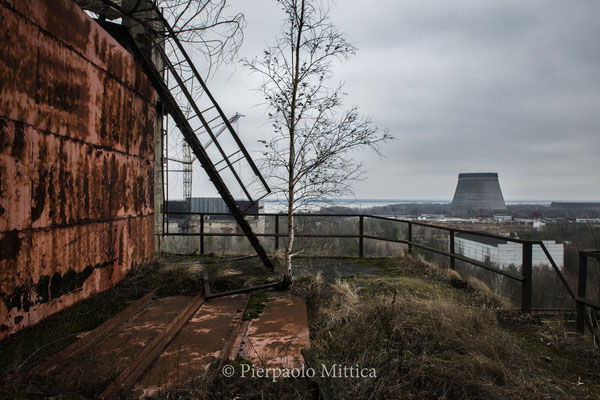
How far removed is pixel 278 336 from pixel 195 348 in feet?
2.77

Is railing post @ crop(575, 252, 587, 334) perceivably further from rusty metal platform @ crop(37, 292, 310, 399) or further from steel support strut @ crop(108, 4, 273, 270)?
steel support strut @ crop(108, 4, 273, 270)

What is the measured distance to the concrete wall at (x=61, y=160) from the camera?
11.0 feet

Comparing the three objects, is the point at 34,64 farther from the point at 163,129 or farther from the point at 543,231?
the point at 543,231

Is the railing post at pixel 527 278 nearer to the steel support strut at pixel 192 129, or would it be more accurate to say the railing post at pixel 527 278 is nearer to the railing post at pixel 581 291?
the railing post at pixel 581 291

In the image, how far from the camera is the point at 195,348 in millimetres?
3299

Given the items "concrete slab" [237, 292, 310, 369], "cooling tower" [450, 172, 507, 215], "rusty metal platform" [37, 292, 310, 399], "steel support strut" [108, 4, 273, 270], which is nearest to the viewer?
"rusty metal platform" [37, 292, 310, 399]

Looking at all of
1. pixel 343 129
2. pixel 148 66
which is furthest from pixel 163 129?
pixel 343 129

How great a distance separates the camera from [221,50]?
5387 mm

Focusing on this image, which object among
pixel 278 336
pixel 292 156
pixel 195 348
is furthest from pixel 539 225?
pixel 195 348

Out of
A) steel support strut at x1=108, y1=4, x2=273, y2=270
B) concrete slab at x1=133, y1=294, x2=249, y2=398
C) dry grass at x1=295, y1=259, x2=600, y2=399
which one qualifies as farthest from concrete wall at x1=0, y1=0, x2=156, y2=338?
dry grass at x1=295, y1=259, x2=600, y2=399

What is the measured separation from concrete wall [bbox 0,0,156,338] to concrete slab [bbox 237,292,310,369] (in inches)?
91.7

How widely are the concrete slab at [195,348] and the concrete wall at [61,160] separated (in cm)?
161

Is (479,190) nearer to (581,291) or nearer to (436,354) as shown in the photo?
(581,291)

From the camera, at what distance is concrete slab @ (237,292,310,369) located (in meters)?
3.08
